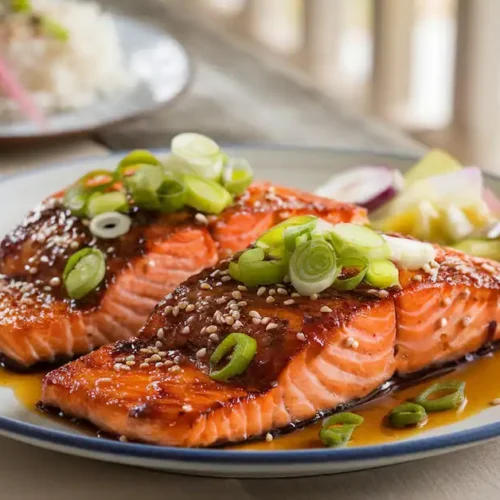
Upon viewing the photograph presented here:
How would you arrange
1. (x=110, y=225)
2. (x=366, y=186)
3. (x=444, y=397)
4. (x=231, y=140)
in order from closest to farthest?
(x=444, y=397)
(x=110, y=225)
(x=366, y=186)
(x=231, y=140)

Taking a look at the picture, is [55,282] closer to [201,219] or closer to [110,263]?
[110,263]

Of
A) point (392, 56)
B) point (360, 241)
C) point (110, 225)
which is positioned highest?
point (360, 241)

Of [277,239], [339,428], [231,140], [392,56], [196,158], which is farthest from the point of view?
[392,56]

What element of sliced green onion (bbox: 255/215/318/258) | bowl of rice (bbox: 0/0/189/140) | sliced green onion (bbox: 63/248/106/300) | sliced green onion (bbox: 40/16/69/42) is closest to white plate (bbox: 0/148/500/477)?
sliced green onion (bbox: 63/248/106/300)

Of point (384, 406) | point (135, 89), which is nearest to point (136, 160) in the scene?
point (384, 406)

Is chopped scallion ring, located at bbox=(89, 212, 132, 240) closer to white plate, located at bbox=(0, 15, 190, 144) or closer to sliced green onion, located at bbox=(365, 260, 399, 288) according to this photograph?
sliced green onion, located at bbox=(365, 260, 399, 288)

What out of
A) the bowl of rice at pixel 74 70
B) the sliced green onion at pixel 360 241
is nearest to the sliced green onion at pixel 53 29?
the bowl of rice at pixel 74 70

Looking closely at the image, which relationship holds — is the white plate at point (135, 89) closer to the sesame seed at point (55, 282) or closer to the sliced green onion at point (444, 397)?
the sesame seed at point (55, 282)
